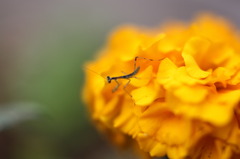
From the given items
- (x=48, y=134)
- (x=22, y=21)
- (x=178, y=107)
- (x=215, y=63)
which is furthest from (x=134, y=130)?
(x=22, y=21)

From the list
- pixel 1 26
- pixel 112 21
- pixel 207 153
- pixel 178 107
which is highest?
pixel 1 26

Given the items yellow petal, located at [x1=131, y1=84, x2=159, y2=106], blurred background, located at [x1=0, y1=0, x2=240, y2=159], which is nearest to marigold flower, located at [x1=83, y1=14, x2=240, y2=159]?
yellow petal, located at [x1=131, y1=84, x2=159, y2=106]

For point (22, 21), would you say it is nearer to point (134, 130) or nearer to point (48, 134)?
point (48, 134)

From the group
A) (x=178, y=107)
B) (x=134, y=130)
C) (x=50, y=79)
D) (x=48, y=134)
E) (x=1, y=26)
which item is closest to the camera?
(x=178, y=107)

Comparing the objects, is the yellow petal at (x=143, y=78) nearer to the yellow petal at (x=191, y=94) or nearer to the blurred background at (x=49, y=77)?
the yellow petal at (x=191, y=94)

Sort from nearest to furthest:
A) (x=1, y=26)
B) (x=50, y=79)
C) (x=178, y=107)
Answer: (x=178, y=107) < (x=50, y=79) < (x=1, y=26)

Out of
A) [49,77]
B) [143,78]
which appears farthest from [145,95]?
[49,77]

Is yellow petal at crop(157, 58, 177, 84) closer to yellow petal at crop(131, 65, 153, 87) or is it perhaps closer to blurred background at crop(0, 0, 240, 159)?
yellow petal at crop(131, 65, 153, 87)

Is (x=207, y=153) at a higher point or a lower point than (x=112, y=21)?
lower

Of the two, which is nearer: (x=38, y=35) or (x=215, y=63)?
(x=215, y=63)
